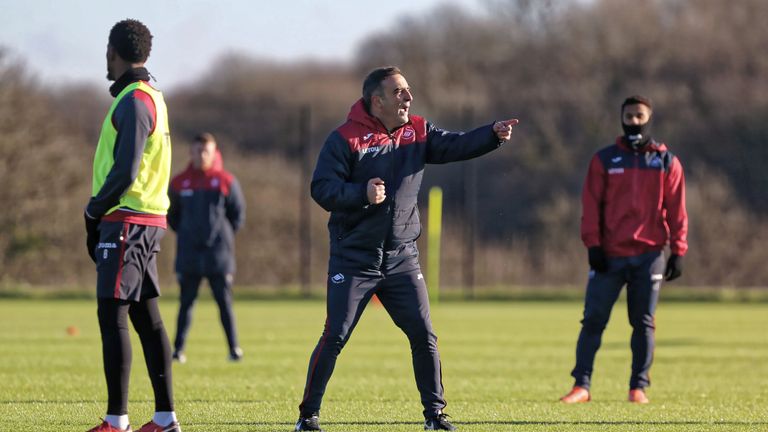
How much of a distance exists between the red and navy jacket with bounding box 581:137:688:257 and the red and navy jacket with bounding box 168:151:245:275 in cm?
Answer: 473

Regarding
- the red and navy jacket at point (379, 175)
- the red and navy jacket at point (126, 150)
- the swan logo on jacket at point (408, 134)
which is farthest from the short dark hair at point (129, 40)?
the swan logo on jacket at point (408, 134)

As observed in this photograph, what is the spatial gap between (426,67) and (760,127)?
14.5 m

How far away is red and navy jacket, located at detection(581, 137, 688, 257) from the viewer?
9.73 metres

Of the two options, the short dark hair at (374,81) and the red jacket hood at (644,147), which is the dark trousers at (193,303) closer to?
the red jacket hood at (644,147)

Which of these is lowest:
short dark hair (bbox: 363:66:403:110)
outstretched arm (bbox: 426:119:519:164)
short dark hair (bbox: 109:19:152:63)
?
outstretched arm (bbox: 426:119:519:164)

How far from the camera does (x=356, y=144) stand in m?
7.42

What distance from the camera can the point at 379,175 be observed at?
747 centimetres

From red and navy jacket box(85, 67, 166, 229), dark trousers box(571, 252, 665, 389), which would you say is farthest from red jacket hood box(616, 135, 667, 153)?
red and navy jacket box(85, 67, 166, 229)

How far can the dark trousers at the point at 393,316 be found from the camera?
7520 millimetres

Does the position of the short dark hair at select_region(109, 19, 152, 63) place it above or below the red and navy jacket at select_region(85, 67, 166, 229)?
above

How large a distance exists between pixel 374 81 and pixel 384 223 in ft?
2.64

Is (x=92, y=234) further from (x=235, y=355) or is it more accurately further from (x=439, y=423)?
(x=235, y=355)

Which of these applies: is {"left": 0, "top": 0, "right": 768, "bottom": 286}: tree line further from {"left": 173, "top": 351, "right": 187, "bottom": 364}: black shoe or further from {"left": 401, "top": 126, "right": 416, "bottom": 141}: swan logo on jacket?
{"left": 401, "top": 126, "right": 416, "bottom": 141}: swan logo on jacket

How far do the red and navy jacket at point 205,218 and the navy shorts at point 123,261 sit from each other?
6197mm
